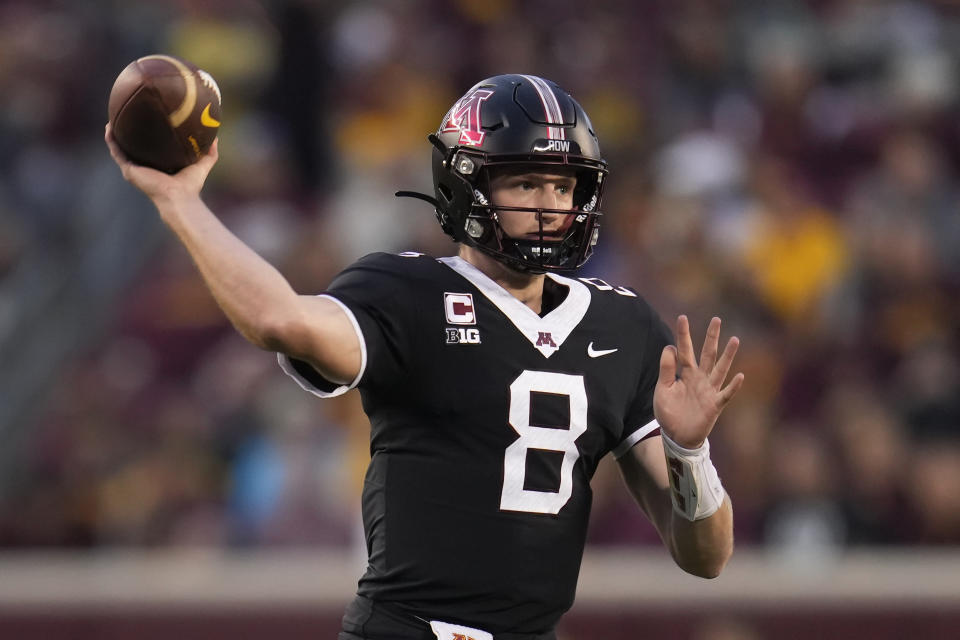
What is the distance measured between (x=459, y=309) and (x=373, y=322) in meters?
0.28

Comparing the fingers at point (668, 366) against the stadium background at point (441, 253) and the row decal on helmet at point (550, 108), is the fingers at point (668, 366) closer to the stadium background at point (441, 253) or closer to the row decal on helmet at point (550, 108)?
the row decal on helmet at point (550, 108)

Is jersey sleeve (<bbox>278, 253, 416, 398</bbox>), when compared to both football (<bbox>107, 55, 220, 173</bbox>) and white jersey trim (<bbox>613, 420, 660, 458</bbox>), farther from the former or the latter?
white jersey trim (<bbox>613, 420, 660, 458</bbox>)

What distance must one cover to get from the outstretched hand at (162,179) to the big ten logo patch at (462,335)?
696mm

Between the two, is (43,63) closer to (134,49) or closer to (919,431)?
(134,49)

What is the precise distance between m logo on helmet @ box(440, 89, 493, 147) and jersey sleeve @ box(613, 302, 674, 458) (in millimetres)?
689

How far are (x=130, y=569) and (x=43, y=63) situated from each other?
4.94 metres

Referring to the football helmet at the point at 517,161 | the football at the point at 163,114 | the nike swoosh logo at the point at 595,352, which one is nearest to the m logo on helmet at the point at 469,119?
the football helmet at the point at 517,161

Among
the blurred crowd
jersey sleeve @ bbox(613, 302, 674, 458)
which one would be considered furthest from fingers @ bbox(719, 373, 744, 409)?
the blurred crowd

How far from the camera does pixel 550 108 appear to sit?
378 cm

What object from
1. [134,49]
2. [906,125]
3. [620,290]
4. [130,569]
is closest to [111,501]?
[130,569]

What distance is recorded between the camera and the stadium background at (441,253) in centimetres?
689

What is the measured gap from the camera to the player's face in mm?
3682

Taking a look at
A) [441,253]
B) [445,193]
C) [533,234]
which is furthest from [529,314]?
[441,253]

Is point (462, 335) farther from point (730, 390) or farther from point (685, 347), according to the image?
point (730, 390)
